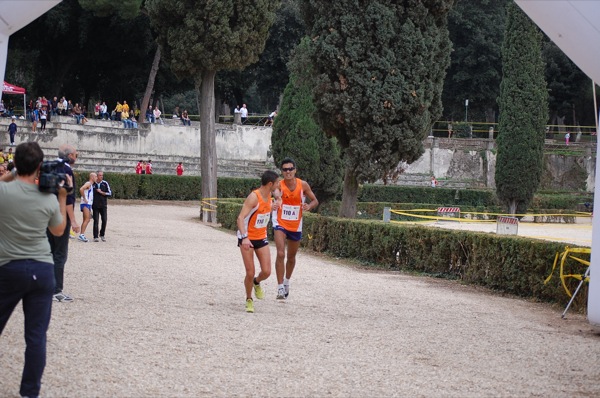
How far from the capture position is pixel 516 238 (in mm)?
14992

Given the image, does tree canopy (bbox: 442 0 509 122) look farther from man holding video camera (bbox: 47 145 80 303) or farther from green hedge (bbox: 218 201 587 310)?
man holding video camera (bbox: 47 145 80 303)

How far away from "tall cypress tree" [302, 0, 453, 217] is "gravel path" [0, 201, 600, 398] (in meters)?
9.63

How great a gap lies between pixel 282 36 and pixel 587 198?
77.9 feet

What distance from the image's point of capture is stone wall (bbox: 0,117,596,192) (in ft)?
146

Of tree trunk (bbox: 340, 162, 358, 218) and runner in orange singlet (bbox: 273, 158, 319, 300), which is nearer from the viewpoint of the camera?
runner in orange singlet (bbox: 273, 158, 319, 300)

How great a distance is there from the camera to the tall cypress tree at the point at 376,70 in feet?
80.1

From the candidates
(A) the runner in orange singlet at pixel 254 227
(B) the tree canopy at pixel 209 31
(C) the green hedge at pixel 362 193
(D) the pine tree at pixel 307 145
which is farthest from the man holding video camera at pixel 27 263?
(C) the green hedge at pixel 362 193

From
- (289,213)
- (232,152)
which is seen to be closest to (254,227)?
(289,213)

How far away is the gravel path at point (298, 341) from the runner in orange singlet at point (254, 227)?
54 centimetres

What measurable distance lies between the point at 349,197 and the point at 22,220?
20.7 meters

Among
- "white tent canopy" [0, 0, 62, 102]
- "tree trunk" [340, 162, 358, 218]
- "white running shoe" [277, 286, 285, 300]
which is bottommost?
"white running shoe" [277, 286, 285, 300]

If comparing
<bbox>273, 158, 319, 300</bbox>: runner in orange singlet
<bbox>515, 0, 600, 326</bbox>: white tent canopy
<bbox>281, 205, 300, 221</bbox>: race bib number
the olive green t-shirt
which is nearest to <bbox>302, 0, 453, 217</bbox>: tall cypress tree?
<bbox>273, 158, 319, 300</bbox>: runner in orange singlet

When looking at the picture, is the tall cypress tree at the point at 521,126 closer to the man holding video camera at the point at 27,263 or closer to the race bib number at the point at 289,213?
the race bib number at the point at 289,213

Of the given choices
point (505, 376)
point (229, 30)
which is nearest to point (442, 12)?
point (229, 30)
